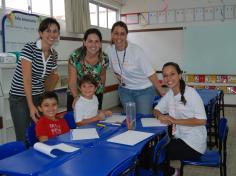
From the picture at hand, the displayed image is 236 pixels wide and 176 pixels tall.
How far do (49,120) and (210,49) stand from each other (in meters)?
5.75

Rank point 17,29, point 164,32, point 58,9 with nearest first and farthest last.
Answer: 1. point 17,29
2. point 58,9
3. point 164,32

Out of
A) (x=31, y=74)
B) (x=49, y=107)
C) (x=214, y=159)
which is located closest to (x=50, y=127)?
(x=49, y=107)

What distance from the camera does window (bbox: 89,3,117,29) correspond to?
6.80 meters

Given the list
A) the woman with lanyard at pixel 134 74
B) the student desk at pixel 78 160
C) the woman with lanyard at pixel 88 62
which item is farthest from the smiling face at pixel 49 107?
the woman with lanyard at pixel 134 74

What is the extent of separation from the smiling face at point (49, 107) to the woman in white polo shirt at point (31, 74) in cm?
7

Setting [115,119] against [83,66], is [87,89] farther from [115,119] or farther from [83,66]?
[115,119]

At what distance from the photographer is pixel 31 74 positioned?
7.99 feet

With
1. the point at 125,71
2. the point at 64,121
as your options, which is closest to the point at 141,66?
the point at 125,71

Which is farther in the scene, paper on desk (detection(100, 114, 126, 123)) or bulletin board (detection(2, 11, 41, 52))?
bulletin board (detection(2, 11, 41, 52))

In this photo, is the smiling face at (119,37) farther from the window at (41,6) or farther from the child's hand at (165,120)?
the window at (41,6)

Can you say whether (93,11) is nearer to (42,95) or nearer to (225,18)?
(225,18)

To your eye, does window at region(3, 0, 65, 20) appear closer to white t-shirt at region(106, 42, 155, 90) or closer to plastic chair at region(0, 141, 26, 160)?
white t-shirt at region(106, 42, 155, 90)

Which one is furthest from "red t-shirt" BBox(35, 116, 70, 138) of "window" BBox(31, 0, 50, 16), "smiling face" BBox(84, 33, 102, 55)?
"window" BBox(31, 0, 50, 16)

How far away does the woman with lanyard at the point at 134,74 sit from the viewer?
2.96 m
